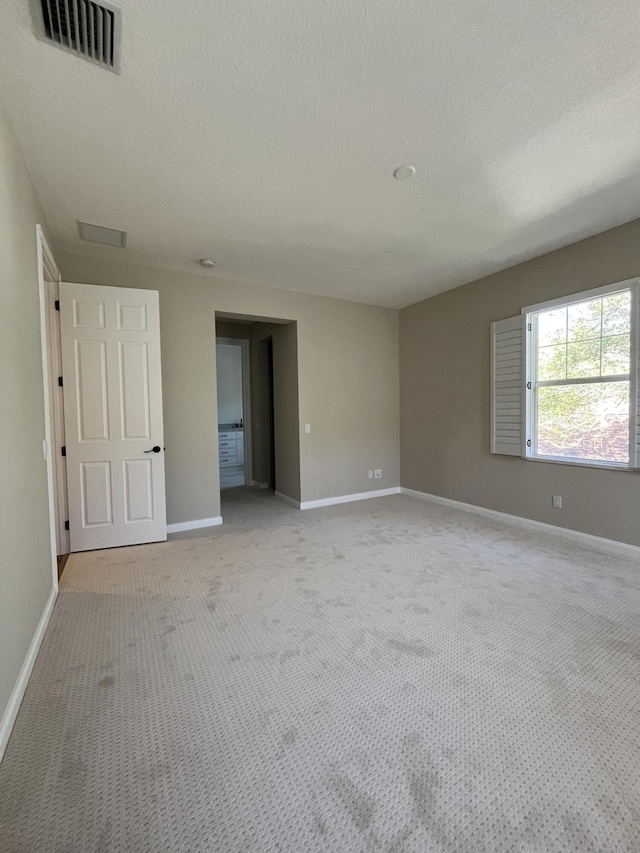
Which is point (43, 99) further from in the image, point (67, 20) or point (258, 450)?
point (258, 450)

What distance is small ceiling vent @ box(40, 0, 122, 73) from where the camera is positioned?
1.36m

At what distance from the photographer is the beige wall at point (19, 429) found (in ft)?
5.32

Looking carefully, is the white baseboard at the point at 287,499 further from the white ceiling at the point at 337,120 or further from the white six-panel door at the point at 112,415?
the white ceiling at the point at 337,120

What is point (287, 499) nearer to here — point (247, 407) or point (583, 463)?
point (247, 407)

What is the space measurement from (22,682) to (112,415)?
2.21 metres

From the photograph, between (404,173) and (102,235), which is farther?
(102,235)

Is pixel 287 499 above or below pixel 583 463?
below

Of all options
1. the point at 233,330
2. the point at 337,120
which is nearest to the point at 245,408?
the point at 233,330

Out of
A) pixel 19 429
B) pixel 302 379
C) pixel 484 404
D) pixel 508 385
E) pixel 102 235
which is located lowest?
pixel 19 429

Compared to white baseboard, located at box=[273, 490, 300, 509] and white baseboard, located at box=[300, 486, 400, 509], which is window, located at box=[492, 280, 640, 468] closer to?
white baseboard, located at box=[300, 486, 400, 509]

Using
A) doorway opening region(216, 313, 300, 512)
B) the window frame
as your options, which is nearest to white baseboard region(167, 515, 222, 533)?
doorway opening region(216, 313, 300, 512)

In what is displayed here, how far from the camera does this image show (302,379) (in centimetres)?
481

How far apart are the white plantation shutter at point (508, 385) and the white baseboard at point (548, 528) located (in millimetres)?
700

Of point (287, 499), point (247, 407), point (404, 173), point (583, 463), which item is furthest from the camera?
point (247, 407)
